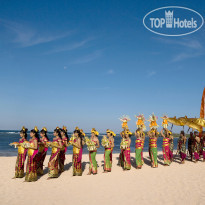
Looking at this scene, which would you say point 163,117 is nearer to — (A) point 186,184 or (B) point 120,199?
(A) point 186,184

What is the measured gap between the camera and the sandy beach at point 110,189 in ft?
21.1

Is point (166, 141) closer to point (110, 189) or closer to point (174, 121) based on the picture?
point (174, 121)

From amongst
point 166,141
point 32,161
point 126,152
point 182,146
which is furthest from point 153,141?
point 32,161

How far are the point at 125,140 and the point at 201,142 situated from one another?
6.55 metres

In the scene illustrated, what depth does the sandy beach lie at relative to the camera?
6.43m

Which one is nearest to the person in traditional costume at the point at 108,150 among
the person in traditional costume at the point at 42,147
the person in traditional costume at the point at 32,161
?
the person in traditional costume at the point at 42,147

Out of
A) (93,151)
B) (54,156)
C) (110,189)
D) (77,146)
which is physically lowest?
(110,189)

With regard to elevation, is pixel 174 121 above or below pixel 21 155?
above

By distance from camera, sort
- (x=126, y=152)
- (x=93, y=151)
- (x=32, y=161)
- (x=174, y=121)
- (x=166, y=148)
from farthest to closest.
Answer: (x=174, y=121) → (x=166, y=148) → (x=126, y=152) → (x=93, y=151) → (x=32, y=161)

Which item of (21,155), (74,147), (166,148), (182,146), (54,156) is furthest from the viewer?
(182,146)

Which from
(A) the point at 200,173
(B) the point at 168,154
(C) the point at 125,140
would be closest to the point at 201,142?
(B) the point at 168,154

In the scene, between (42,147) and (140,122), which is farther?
(140,122)

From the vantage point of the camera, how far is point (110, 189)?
753 centimetres

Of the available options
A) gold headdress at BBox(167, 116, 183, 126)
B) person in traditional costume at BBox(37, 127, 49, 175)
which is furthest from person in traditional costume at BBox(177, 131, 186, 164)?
person in traditional costume at BBox(37, 127, 49, 175)
